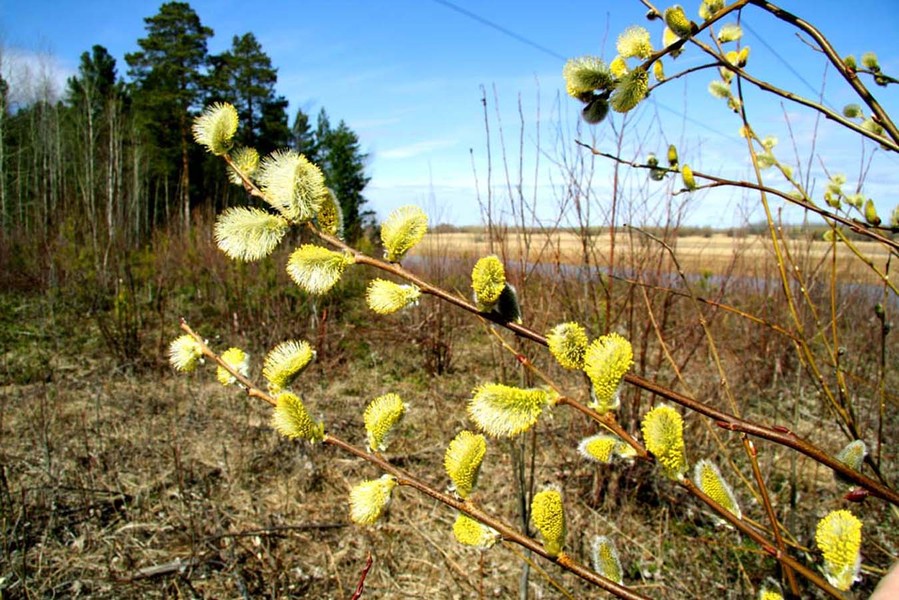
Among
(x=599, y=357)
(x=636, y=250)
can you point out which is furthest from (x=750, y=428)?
(x=636, y=250)

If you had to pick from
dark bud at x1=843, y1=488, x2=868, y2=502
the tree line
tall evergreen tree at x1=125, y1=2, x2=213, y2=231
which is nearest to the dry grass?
dark bud at x1=843, y1=488, x2=868, y2=502

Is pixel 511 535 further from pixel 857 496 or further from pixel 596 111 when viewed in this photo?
pixel 596 111

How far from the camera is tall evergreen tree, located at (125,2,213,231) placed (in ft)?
64.3

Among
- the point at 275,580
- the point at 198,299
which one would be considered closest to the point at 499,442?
the point at 275,580

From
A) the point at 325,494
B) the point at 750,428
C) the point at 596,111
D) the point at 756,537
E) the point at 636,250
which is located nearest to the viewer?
the point at 750,428

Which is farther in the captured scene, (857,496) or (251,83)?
(251,83)

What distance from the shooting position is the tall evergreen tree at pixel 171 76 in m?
19.6

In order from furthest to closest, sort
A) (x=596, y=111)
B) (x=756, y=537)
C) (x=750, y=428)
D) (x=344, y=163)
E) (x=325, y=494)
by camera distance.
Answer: (x=344, y=163), (x=325, y=494), (x=596, y=111), (x=756, y=537), (x=750, y=428)

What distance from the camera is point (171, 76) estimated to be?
65.6ft

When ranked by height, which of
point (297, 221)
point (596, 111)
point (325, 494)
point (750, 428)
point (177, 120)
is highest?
point (177, 120)

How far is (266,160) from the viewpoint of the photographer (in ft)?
2.02

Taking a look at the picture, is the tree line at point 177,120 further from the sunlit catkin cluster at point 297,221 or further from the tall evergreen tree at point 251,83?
the sunlit catkin cluster at point 297,221

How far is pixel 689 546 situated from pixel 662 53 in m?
2.26

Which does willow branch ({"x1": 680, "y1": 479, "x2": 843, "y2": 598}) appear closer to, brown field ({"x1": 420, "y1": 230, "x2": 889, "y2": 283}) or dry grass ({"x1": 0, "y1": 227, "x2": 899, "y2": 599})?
dry grass ({"x1": 0, "y1": 227, "x2": 899, "y2": 599})
